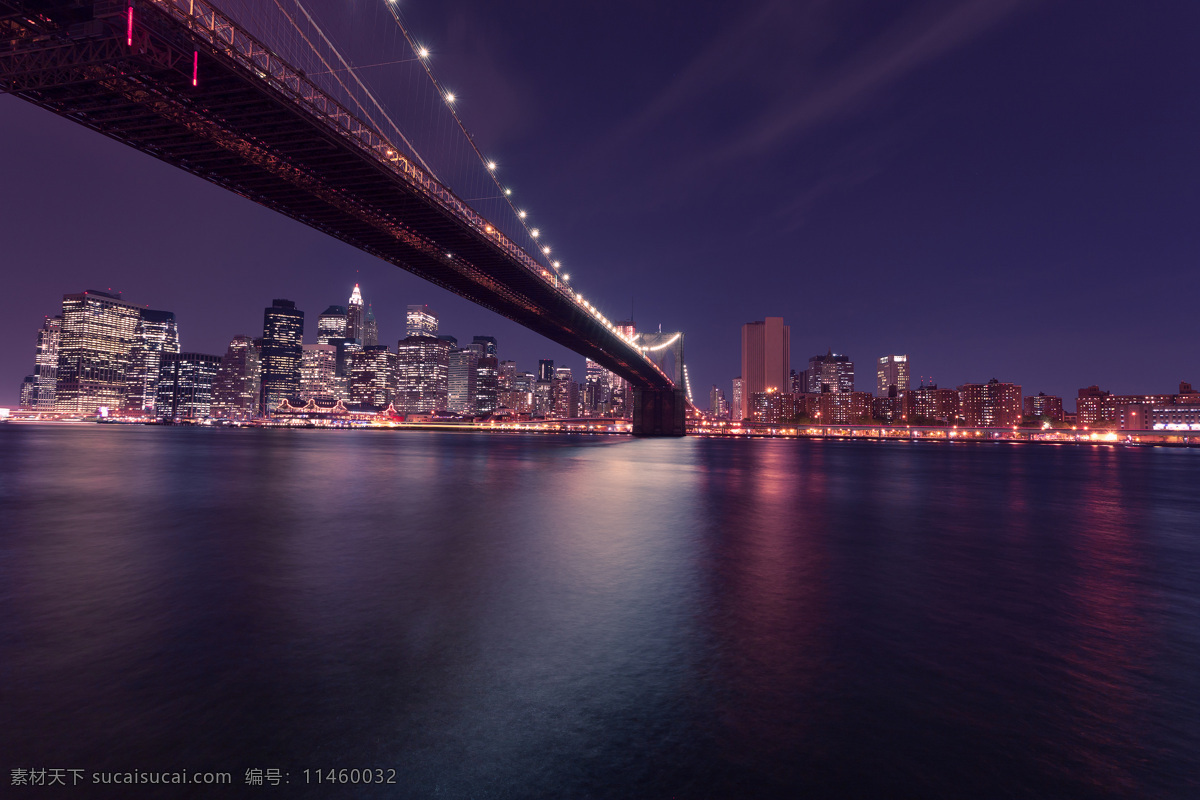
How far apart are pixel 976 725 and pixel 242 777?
578cm

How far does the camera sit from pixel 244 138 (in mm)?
22094

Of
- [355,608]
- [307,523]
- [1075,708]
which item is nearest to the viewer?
[1075,708]

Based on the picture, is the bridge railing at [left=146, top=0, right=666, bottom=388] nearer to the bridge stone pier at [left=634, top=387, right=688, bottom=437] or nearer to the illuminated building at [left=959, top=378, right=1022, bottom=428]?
the bridge stone pier at [left=634, top=387, right=688, bottom=437]

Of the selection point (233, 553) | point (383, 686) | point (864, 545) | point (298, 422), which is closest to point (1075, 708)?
point (383, 686)

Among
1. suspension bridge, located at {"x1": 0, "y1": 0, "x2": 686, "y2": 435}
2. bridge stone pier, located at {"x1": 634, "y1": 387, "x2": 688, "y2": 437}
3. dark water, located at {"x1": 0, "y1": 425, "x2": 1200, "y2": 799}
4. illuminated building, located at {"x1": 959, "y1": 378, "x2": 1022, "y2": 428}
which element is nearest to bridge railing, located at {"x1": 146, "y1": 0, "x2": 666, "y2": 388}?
suspension bridge, located at {"x1": 0, "y1": 0, "x2": 686, "y2": 435}

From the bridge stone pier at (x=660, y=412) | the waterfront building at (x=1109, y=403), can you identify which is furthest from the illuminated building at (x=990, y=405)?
the bridge stone pier at (x=660, y=412)

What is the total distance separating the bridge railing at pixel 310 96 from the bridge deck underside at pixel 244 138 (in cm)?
34

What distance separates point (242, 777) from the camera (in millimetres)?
3744

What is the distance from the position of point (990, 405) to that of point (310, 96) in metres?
220

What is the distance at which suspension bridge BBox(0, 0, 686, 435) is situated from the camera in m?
15.1

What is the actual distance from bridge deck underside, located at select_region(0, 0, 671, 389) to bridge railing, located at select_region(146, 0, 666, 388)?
1.11 feet

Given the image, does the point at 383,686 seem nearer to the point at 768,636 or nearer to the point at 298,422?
the point at 768,636

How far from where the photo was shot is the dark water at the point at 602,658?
3939 mm

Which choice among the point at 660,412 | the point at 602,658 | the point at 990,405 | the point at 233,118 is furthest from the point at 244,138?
the point at 990,405
